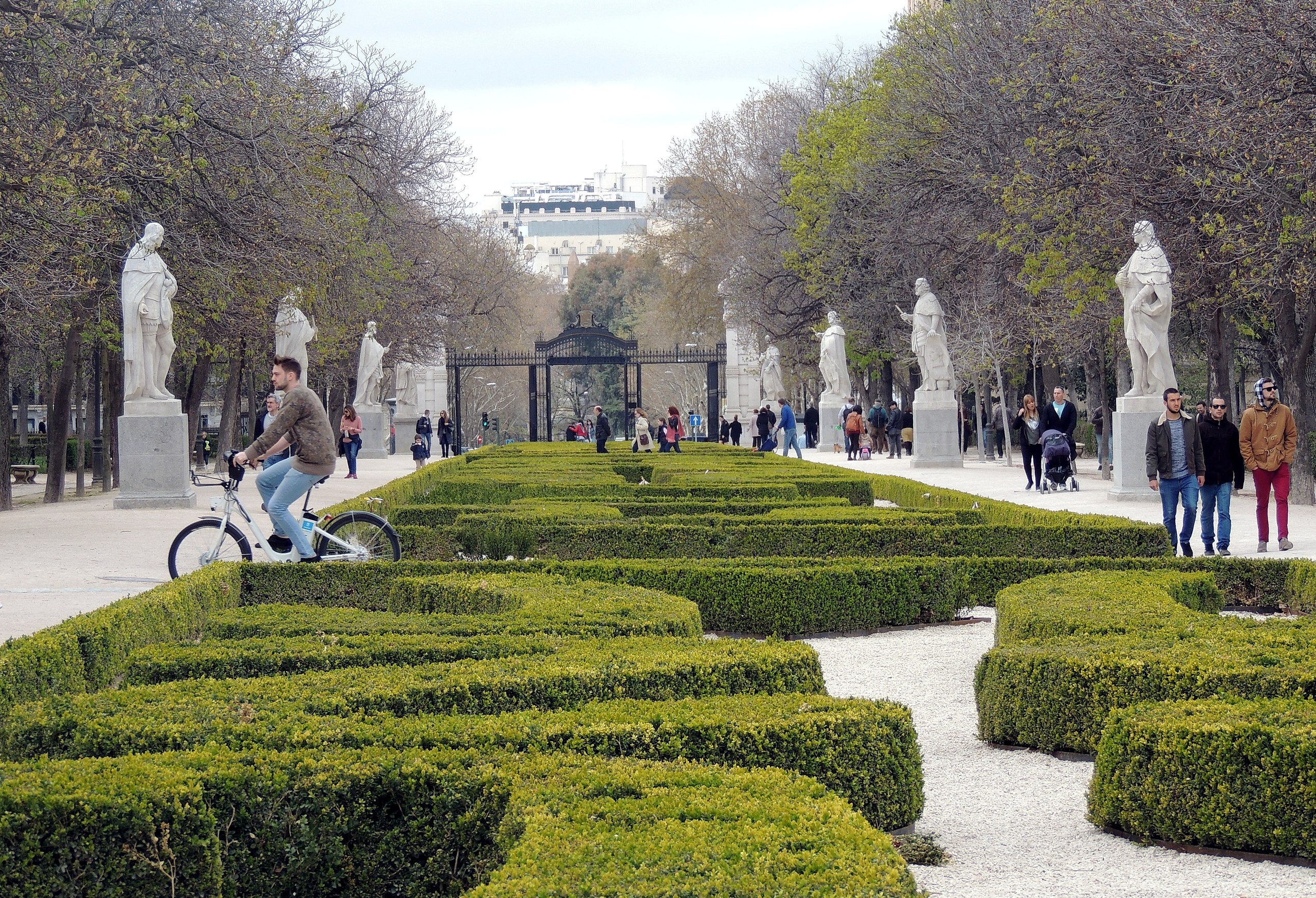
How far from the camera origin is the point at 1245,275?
1806cm

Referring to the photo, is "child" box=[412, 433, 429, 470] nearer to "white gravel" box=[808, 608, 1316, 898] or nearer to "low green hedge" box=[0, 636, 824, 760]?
"white gravel" box=[808, 608, 1316, 898]

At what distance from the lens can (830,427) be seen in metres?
41.8

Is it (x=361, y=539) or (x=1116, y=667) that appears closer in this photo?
(x=1116, y=667)

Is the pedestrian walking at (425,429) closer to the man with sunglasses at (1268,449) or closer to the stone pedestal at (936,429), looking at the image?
the stone pedestal at (936,429)

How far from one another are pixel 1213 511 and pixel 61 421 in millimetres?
18481

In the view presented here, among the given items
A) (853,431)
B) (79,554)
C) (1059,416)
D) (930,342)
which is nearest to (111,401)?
(79,554)

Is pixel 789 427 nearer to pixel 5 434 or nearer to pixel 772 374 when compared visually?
pixel 772 374

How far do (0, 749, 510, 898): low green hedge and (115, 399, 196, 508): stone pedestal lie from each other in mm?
14959

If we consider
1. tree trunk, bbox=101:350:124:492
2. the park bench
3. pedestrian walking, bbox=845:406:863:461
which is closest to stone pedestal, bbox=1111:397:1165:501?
pedestrian walking, bbox=845:406:863:461

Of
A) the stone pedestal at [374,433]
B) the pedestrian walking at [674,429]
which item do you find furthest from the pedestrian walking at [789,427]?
the stone pedestal at [374,433]

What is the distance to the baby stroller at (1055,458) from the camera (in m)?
21.0

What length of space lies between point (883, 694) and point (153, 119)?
37.6ft

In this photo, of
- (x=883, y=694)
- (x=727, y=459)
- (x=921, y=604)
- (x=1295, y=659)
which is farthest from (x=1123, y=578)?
Answer: (x=727, y=459)

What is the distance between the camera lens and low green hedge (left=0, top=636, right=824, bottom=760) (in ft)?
16.2
